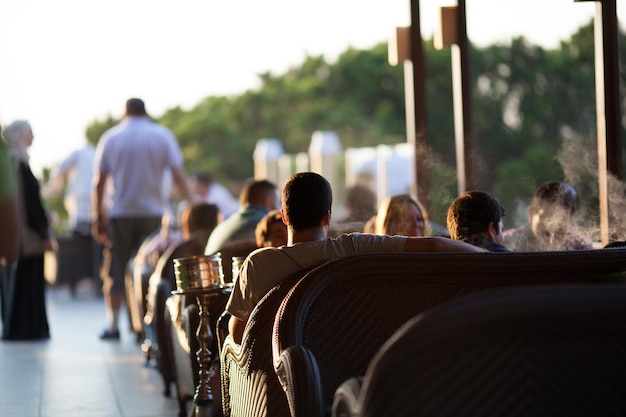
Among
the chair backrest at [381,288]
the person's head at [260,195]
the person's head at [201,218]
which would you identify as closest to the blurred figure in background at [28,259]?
the person's head at [201,218]

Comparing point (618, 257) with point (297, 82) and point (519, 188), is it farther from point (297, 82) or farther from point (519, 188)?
point (297, 82)

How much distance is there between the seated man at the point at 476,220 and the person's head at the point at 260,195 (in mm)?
1873

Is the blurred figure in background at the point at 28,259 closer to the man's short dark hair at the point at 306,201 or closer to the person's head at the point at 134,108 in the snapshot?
the person's head at the point at 134,108

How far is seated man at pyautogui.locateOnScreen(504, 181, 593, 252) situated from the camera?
477cm

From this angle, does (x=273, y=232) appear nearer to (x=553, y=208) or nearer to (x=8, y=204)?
(x=553, y=208)

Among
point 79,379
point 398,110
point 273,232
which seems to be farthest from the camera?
point 398,110

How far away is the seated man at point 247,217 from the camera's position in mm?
5344

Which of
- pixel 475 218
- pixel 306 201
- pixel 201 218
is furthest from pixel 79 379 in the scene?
pixel 306 201

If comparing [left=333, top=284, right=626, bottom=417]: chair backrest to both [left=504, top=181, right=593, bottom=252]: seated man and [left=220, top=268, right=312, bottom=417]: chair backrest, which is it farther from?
[left=504, top=181, right=593, bottom=252]: seated man

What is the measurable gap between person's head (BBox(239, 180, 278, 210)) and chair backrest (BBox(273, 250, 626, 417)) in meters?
→ 2.76

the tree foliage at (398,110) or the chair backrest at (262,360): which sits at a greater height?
the tree foliage at (398,110)

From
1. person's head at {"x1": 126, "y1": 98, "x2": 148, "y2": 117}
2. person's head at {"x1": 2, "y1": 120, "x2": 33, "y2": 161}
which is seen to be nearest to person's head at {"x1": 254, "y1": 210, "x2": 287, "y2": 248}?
person's head at {"x1": 2, "y1": 120, "x2": 33, "y2": 161}

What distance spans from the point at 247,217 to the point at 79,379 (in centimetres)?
179

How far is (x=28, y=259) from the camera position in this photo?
9.19m
